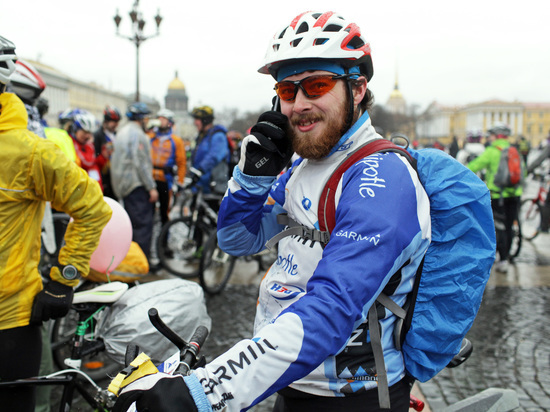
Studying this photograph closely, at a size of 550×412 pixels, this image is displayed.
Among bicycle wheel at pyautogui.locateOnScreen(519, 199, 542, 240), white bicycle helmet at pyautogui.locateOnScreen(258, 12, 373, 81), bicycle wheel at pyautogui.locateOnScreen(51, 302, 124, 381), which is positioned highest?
white bicycle helmet at pyautogui.locateOnScreen(258, 12, 373, 81)

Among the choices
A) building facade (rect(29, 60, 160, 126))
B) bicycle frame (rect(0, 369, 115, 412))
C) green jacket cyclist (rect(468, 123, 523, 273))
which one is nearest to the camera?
bicycle frame (rect(0, 369, 115, 412))

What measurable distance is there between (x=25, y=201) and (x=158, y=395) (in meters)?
1.41

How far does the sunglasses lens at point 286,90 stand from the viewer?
163 cm

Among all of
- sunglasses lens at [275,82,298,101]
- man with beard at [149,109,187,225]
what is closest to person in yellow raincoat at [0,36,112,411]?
sunglasses lens at [275,82,298,101]

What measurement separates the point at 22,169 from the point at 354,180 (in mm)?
1429

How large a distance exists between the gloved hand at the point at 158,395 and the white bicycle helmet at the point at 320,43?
3.36 feet

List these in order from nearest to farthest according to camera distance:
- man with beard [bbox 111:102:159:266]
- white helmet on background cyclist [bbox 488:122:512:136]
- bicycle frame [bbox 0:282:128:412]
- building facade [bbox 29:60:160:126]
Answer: bicycle frame [bbox 0:282:128:412]
man with beard [bbox 111:102:159:266]
white helmet on background cyclist [bbox 488:122:512:136]
building facade [bbox 29:60:160:126]

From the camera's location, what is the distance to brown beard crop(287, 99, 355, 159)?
5.20 feet

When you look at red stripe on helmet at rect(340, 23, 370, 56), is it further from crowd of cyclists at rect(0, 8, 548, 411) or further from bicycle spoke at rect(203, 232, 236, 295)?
bicycle spoke at rect(203, 232, 236, 295)

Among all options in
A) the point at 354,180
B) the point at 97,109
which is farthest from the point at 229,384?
the point at 97,109

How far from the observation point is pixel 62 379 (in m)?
2.28

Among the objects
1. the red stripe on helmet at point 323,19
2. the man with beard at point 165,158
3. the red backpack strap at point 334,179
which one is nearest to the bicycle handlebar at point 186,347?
the red backpack strap at point 334,179

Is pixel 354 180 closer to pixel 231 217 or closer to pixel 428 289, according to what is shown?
pixel 428 289

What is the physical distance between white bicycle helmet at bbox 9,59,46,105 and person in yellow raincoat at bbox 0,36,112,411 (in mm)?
1195
